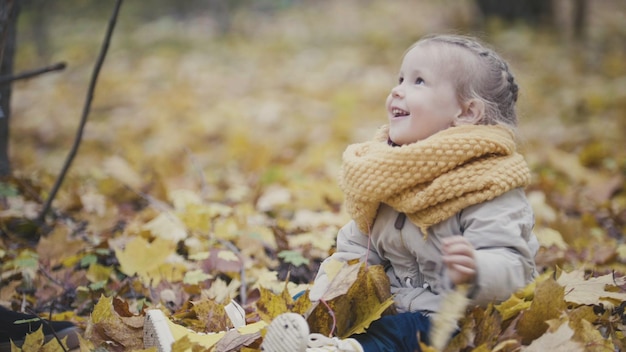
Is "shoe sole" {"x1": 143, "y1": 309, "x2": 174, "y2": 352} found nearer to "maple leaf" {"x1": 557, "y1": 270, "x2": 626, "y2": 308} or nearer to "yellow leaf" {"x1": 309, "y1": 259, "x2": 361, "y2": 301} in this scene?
"yellow leaf" {"x1": 309, "y1": 259, "x2": 361, "y2": 301}

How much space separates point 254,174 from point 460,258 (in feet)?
9.41

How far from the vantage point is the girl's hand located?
142 cm

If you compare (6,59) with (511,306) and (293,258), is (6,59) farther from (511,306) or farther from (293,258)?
(511,306)

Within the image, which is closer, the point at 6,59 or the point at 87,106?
the point at 87,106

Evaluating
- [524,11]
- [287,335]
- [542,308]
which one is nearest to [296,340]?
[287,335]

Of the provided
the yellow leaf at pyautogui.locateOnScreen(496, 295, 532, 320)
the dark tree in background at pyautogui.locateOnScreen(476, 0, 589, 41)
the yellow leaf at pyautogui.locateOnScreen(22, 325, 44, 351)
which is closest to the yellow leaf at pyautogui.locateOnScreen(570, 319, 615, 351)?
the yellow leaf at pyautogui.locateOnScreen(496, 295, 532, 320)

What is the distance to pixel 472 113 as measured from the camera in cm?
168

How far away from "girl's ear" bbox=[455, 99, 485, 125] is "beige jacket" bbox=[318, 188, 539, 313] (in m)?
0.22

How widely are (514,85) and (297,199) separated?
1.94m

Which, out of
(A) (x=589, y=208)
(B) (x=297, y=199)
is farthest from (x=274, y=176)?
(A) (x=589, y=208)

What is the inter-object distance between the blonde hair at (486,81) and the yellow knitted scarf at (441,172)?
0.08 meters

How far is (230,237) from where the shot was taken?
2633mm

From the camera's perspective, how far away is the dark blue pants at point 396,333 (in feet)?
4.91

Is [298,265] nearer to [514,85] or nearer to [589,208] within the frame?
[514,85]
